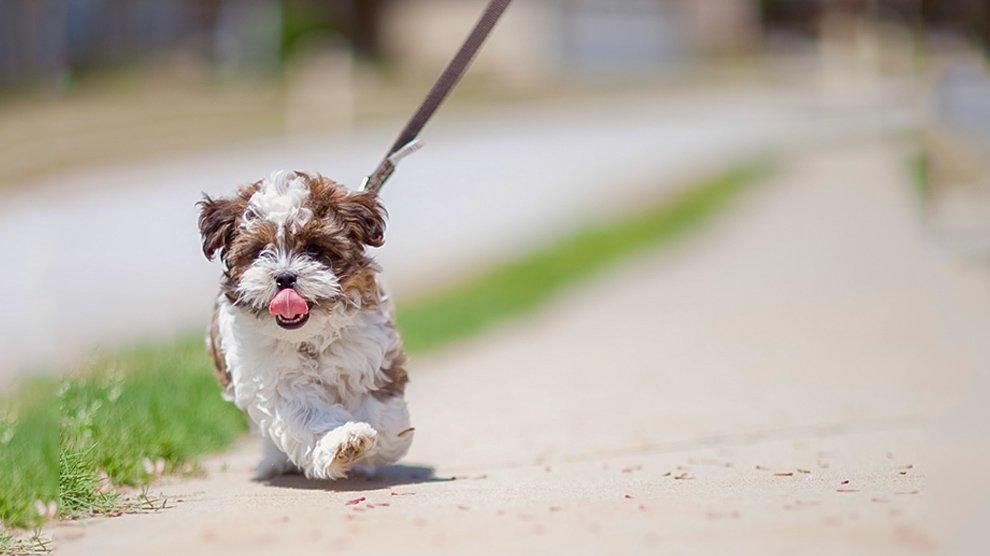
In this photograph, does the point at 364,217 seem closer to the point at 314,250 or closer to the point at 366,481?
the point at 314,250

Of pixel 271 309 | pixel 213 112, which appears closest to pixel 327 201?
pixel 271 309

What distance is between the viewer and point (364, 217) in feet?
21.8

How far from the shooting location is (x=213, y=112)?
162 feet

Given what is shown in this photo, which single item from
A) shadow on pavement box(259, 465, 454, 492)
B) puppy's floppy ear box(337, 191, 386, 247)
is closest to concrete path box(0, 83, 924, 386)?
shadow on pavement box(259, 465, 454, 492)

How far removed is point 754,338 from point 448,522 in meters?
7.84

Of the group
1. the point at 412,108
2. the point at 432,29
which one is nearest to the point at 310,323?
the point at 412,108

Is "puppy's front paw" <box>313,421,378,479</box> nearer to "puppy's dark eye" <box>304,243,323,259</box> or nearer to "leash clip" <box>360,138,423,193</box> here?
"puppy's dark eye" <box>304,243,323,259</box>

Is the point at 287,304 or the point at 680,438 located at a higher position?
the point at 287,304

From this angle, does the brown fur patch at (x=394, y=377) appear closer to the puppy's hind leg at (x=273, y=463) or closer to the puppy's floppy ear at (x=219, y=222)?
the puppy's hind leg at (x=273, y=463)

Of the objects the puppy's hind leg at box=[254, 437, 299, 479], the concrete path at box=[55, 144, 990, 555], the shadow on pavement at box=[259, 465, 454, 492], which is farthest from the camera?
the puppy's hind leg at box=[254, 437, 299, 479]

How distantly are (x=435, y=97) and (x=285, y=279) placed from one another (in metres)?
1.72

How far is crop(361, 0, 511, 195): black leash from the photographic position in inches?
289

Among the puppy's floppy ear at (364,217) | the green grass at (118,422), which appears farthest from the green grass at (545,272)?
the puppy's floppy ear at (364,217)

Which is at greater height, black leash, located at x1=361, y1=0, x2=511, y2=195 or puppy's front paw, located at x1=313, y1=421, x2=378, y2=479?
black leash, located at x1=361, y1=0, x2=511, y2=195
